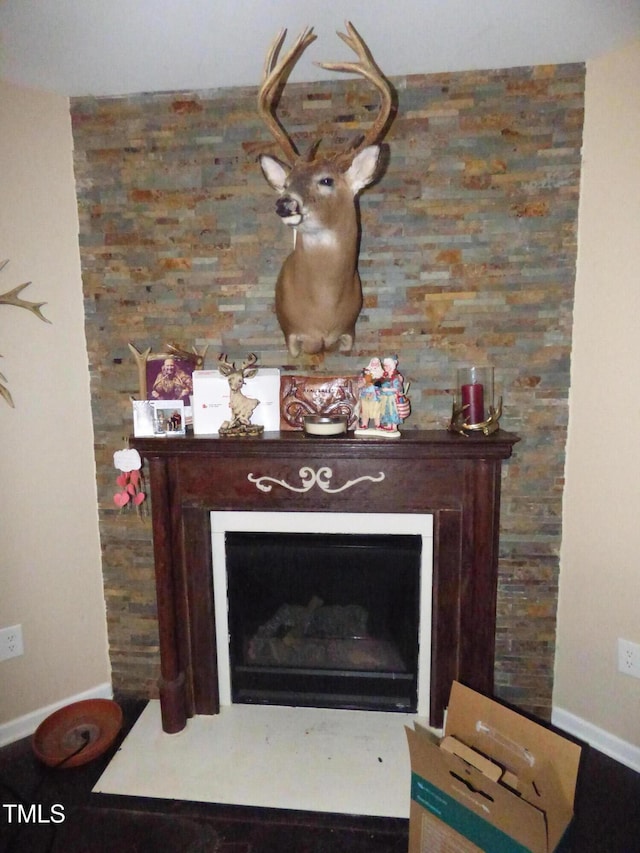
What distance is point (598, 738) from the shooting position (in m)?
1.84

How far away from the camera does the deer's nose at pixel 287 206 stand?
1552 millimetres

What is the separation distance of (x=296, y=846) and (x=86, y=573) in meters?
1.24

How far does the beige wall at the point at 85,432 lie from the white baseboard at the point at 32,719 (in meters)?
0.03

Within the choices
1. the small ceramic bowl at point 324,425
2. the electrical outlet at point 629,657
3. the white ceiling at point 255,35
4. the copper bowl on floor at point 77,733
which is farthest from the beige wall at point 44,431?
the electrical outlet at point 629,657

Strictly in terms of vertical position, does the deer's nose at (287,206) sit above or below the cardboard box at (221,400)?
above

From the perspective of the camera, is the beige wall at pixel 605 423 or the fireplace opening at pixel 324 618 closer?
the beige wall at pixel 605 423

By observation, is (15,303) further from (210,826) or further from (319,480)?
(210,826)

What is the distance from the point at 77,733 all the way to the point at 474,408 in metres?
1.94

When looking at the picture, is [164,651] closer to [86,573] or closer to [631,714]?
[86,573]

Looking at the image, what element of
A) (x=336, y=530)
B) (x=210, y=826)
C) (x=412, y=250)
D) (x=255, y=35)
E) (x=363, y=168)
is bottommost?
(x=210, y=826)

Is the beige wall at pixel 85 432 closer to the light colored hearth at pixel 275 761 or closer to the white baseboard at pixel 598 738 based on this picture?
the white baseboard at pixel 598 738

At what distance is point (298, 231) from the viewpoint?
1688 millimetres

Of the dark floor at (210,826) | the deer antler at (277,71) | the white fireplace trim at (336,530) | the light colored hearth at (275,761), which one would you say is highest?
the deer antler at (277,71)

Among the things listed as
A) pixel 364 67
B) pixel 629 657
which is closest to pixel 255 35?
pixel 364 67
